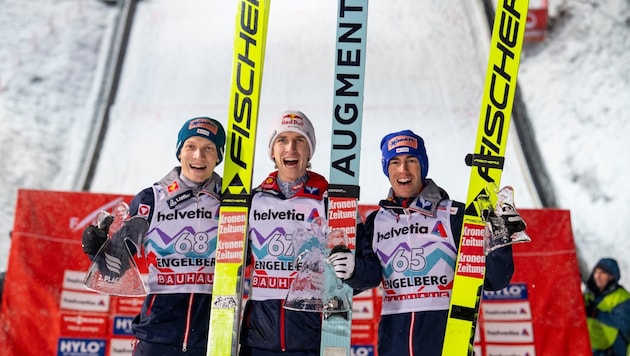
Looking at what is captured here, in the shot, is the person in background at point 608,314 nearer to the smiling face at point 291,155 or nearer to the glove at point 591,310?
the glove at point 591,310

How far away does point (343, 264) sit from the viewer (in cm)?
317

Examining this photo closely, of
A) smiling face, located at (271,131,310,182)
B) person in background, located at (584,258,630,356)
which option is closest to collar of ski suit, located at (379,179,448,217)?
smiling face, located at (271,131,310,182)

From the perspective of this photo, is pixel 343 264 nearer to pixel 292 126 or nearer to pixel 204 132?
pixel 292 126

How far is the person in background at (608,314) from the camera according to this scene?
568 centimetres

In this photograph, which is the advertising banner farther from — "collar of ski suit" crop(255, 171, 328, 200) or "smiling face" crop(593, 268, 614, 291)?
"collar of ski suit" crop(255, 171, 328, 200)

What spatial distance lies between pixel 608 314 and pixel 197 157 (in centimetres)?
364

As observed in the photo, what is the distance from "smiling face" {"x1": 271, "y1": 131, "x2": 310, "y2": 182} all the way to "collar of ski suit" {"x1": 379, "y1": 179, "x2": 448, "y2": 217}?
0.39 m

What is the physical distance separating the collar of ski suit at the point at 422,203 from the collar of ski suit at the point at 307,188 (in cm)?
28

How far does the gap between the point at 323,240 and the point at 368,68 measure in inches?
281

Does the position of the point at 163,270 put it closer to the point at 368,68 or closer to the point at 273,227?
the point at 273,227

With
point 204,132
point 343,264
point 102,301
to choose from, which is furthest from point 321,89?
point 343,264

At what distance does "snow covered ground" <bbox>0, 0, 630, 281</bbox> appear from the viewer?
816cm

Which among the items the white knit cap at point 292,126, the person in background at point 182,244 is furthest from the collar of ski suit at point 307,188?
the person in background at point 182,244

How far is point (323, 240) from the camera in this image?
Answer: 10.8ft
